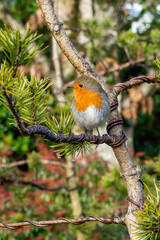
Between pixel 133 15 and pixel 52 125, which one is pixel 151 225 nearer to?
pixel 52 125

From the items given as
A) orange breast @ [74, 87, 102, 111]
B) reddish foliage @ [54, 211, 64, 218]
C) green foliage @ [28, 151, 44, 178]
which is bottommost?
reddish foliage @ [54, 211, 64, 218]

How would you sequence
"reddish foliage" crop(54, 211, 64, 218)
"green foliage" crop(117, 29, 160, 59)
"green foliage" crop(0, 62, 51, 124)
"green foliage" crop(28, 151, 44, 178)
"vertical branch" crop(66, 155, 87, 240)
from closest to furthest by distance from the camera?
"green foliage" crop(0, 62, 51, 124), "green foliage" crop(117, 29, 160, 59), "vertical branch" crop(66, 155, 87, 240), "green foliage" crop(28, 151, 44, 178), "reddish foliage" crop(54, 211, 64, 218)

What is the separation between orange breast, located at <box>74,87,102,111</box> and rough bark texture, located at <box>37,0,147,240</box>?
0.57 ft

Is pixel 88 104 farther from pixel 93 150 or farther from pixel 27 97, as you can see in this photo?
pixel 93 150

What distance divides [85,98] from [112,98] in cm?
21

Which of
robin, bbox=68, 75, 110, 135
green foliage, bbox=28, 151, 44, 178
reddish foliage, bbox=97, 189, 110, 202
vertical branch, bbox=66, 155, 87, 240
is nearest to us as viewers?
robin, bbox=68, 75, 110, 135

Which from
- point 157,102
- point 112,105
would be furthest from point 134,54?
point 157,102

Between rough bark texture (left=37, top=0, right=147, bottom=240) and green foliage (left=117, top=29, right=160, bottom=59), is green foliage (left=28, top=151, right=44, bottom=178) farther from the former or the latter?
rough bark texture (left=37, top=0, right=147, bottom=240)

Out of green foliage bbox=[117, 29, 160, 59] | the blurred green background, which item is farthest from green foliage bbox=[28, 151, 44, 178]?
green foliage bbox=[117, 29, 160, 59]

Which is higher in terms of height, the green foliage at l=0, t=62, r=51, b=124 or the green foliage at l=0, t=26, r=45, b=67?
the green foliage at l=0, t=26, r=45, b=67

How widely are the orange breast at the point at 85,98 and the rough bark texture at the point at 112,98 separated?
0.57 feet

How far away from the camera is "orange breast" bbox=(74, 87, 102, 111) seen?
894 millimetres

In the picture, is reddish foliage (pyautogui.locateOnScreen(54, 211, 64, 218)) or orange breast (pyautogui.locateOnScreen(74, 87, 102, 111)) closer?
orange breast (pyautogui.locateOnScreen(74, 87, 102, 111))

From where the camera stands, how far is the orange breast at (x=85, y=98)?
2.93 feet
